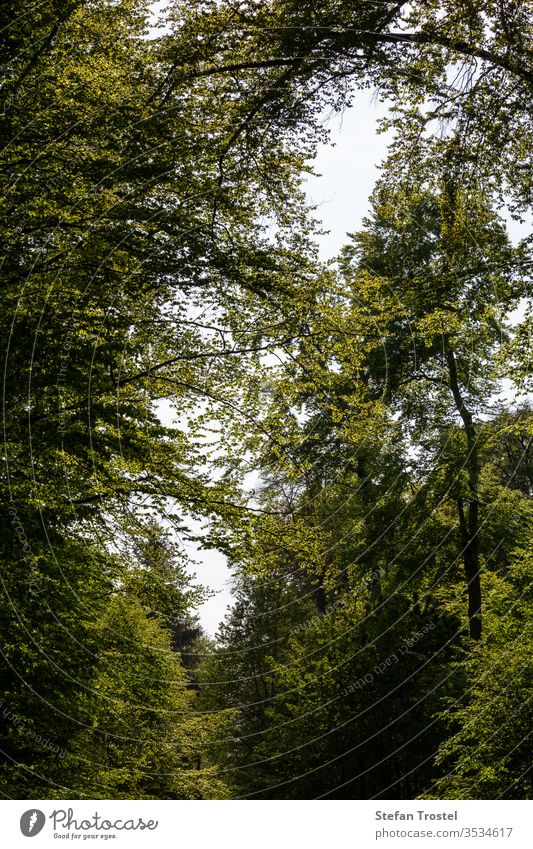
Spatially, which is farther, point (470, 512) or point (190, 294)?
point (470, 512)

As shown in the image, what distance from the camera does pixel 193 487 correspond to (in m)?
12.0

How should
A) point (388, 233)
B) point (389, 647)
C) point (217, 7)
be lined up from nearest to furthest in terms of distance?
point (217, 7) → point (389, 647) → point (388, 233)

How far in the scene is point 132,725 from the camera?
19.5 metres

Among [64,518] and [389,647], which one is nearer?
[64,518]

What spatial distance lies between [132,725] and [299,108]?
15.7 meters

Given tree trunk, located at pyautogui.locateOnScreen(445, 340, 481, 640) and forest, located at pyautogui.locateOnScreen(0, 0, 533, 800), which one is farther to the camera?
tree trunk, located at pyautogui.locateOnScreen(445, 340, 481, 640)

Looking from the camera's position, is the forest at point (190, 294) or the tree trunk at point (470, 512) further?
the tree trunk at point (470, 512)

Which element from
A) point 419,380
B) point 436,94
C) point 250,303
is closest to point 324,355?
point 250,303

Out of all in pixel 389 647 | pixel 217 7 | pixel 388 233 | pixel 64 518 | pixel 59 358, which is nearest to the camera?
pixel 59 358

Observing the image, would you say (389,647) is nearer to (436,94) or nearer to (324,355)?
(324,355)

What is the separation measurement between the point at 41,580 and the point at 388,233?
15.2m

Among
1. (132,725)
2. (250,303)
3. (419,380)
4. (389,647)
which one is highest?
(419,380)

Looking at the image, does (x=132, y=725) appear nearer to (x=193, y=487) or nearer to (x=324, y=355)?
(x=193, y=487)

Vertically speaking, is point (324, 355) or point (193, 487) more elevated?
point (324, 355)
